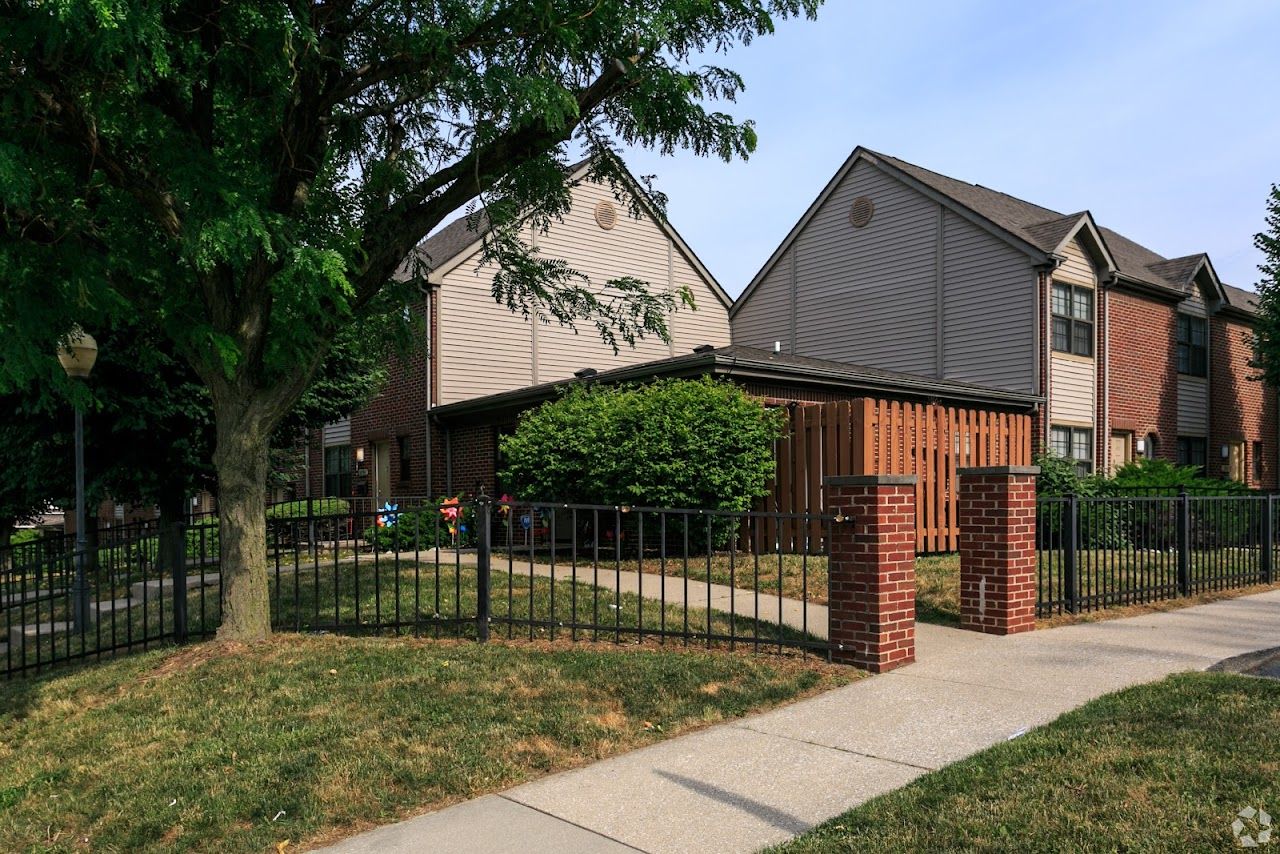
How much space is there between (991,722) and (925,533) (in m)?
7.73

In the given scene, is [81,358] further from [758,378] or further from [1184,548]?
[1184,548]

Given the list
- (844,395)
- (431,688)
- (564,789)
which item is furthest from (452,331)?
(564,789)

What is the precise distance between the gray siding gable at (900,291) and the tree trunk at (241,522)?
617 inches

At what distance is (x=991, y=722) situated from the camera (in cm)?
533

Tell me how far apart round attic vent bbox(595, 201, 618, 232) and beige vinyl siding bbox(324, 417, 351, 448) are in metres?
8.03

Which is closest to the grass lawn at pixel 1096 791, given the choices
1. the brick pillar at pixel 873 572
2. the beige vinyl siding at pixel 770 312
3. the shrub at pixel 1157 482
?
the brick pillar at pixel 873 572

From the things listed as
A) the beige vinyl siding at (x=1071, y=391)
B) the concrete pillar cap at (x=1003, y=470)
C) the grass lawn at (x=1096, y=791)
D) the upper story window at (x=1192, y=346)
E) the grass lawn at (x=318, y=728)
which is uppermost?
the upper story window at (x=1192, y=346)

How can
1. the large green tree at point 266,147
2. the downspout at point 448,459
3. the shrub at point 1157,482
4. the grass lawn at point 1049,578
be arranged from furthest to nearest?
1. the downspout at point 448,459
2. the shrub at point 1157,482
3. the grass lawn at point 1049,578
4. the large green tree at point 266,147

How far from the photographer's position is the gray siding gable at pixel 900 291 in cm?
1928

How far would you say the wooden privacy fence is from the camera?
12.0 m

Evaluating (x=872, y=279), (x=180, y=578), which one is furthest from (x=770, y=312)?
(x=180, y=578)

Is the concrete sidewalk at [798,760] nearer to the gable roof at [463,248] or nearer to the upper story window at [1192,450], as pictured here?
the gable roof at [463,248]

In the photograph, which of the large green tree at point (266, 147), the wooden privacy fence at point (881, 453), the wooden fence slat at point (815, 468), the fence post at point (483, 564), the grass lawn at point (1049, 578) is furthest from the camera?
the wooden fence slat at point (815, 468)

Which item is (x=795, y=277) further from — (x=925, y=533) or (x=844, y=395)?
(x=925, y=533)
